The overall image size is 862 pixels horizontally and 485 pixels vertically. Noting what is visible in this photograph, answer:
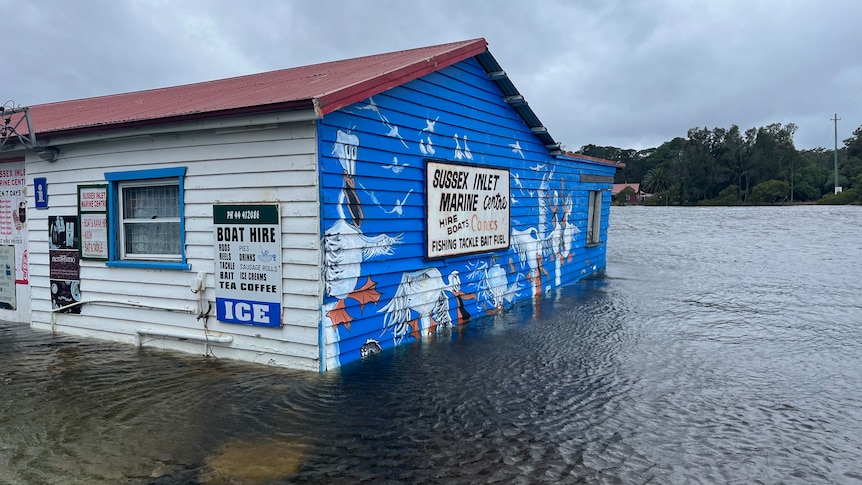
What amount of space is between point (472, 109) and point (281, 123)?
4.01 metres

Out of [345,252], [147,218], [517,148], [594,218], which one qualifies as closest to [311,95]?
[345,252]

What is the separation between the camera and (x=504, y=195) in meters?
10.2

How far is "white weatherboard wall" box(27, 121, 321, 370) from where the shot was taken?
242 inches

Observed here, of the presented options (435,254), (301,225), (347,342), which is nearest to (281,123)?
(301,225)

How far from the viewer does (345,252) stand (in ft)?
21.2

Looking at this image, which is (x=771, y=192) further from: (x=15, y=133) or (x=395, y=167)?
(x=15, y=133)

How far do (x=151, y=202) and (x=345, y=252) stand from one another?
2805 millimetres

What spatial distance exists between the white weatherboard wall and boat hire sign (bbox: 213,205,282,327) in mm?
110

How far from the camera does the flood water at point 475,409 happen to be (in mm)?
4117

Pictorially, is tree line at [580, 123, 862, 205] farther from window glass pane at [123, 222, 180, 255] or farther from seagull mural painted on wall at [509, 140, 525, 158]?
window glass pane at [123, 222, 180, 255]

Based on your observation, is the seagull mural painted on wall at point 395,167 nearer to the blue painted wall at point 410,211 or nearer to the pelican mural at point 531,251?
the blue painted wall at point 410,211

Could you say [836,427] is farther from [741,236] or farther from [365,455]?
[741,236]

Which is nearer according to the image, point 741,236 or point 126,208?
point 126,208

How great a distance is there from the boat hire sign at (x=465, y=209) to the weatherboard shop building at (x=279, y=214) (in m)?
0.03
